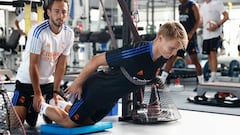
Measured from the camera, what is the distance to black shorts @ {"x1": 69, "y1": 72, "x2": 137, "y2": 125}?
11.1 ft

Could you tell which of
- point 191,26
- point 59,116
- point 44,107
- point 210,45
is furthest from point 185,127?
point 210,45

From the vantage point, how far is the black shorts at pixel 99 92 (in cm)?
339

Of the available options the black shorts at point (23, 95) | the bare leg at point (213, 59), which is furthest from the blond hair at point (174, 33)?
the bare leg at point (213, 59)

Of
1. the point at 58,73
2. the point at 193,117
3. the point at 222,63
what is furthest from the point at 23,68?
the point at 222,63

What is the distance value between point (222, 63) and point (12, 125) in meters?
7.06

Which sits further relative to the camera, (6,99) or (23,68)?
(23,68)

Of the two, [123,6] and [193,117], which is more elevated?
[123,6]

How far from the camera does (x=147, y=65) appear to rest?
130 inches

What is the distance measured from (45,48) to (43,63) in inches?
6.5

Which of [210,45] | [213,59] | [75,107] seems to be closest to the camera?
[75,107]

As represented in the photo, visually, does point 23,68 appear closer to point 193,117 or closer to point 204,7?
point 193,117

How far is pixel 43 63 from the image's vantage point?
3.77 metres

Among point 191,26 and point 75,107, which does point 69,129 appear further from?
point 191,26

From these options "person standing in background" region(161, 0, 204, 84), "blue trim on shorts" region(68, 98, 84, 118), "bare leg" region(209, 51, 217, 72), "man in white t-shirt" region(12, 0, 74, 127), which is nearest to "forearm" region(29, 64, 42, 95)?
"man in white t-shirt" region(12, 0, 74, 127)
